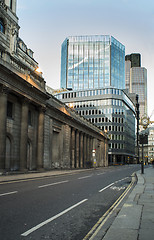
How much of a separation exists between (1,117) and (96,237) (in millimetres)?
20107

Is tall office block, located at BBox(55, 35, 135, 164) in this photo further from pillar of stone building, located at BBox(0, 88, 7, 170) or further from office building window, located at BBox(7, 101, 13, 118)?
pillar of stone building, located at BBox(0, 88, 7, 170)

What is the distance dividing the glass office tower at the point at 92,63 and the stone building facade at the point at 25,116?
10227cm

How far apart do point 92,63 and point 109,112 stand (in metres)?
52.4

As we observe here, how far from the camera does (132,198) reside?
10.0 meters

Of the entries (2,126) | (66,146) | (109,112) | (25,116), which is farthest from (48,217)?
(109,112)

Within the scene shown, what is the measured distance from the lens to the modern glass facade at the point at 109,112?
10662cm

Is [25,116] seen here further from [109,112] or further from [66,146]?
[109,112]

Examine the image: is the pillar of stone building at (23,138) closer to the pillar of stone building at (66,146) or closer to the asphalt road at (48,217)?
the pillar of stone building at (66,146)

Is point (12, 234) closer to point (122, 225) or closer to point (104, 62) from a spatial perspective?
point (122, 225)

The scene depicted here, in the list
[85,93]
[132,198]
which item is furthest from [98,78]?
[132,198]

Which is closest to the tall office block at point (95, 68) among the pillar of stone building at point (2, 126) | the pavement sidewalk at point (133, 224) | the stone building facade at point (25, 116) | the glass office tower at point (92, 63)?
the glass office tower at point (92, 63)

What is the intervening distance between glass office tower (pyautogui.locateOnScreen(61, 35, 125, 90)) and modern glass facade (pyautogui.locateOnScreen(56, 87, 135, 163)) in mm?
36307

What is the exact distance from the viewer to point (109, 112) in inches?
4193

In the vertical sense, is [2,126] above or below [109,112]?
below
